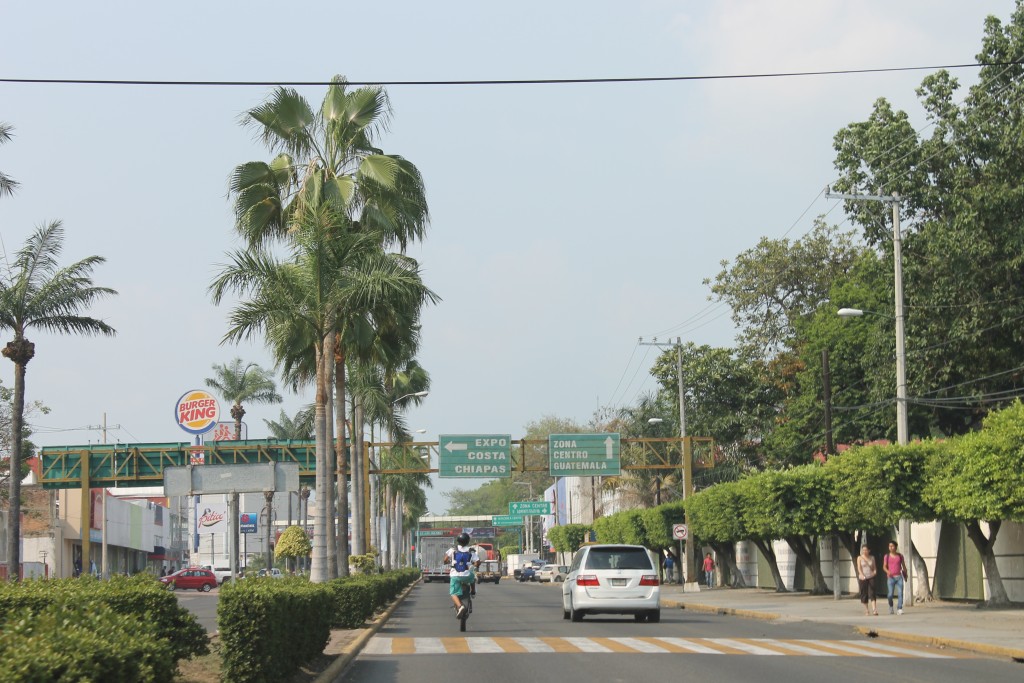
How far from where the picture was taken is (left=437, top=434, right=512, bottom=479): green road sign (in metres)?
56.4

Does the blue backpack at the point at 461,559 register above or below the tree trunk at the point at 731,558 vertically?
above

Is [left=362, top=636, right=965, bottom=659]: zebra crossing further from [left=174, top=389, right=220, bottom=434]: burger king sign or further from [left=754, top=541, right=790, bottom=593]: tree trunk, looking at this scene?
[left=754, top=541, right=790, bottom=593]: tree trunk

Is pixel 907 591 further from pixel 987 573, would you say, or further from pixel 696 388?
pixel 696 388

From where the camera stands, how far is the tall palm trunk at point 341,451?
98.9ft

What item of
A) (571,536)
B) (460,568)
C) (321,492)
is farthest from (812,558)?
(571,536)

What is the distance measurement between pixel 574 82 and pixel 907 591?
24.0 metres

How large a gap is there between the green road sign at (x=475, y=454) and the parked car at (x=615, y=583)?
27.4 meters

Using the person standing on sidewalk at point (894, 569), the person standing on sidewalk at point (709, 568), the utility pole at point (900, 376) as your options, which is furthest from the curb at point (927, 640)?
the person standing on sidewalk at point (709, 568)

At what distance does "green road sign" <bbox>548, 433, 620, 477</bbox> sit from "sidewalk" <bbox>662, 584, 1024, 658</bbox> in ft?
41.9

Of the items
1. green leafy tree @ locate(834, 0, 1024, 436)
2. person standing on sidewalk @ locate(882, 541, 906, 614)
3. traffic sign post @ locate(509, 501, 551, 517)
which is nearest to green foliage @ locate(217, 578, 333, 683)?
person standing on sidewalk @ locate(882, 541, 906, 614)

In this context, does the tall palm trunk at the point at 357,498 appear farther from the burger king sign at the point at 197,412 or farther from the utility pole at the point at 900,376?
the utility pole at the point at 900,376

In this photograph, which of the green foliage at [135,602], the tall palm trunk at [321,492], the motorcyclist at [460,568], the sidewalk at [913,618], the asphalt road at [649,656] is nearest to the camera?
the green foliage at [135,602]

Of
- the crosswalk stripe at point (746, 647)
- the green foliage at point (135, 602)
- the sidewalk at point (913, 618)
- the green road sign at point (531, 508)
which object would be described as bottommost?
the sidewalk at point (913, 618)

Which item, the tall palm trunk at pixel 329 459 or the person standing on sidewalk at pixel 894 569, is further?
the person standing on sidewalk at pixel 894 569
